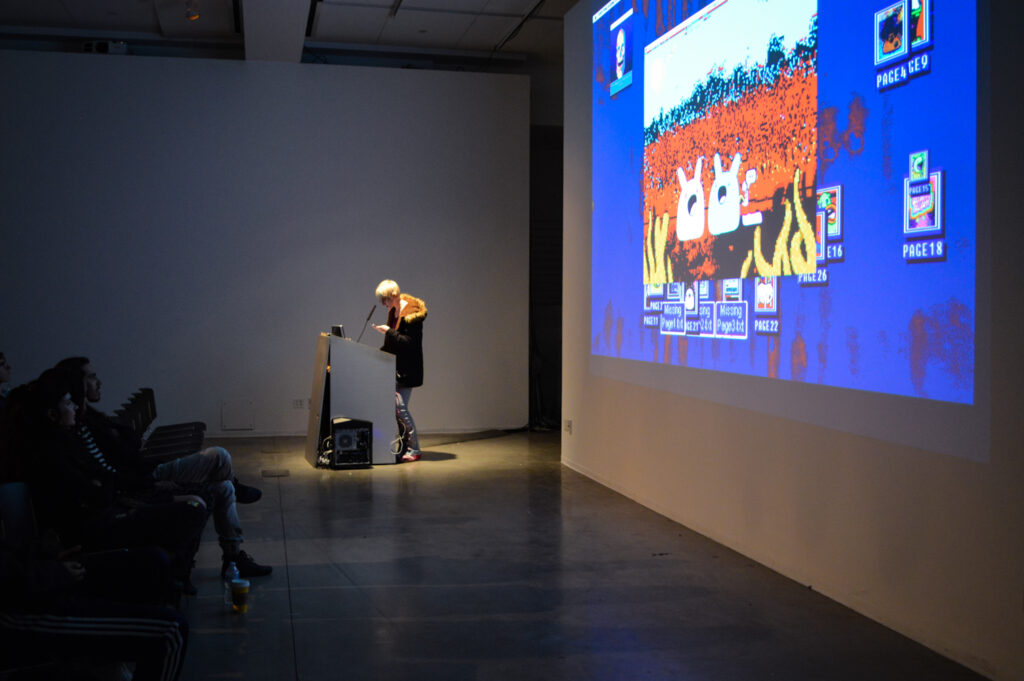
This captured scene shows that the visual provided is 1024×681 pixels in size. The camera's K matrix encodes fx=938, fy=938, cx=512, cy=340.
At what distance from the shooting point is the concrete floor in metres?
3.47

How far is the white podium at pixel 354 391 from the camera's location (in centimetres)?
803

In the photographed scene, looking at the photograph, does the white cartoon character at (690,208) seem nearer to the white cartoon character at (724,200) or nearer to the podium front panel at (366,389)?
the white cartoon character at (724,200)

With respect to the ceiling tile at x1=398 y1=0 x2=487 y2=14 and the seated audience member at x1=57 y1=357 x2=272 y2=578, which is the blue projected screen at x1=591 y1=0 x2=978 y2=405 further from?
the seated audience member at x1=57 y1=357 x2=272 y2=578

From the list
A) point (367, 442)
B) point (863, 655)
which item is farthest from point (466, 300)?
point (863, 655)

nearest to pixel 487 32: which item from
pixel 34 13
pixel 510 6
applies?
pixel 510 6

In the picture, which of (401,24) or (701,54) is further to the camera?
(401,24)

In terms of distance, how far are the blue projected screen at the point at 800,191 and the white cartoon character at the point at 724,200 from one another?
0.01 meters

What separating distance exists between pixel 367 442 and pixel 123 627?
558 centimetres

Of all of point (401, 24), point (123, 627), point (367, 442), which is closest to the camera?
point (123, 627)

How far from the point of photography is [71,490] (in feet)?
11.0

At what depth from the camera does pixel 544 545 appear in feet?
17.5

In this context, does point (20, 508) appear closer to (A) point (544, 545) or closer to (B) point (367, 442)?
(A) point (544, 545)

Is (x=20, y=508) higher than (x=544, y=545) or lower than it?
higher

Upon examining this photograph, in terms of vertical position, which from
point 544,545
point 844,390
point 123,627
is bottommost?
point 544,545
